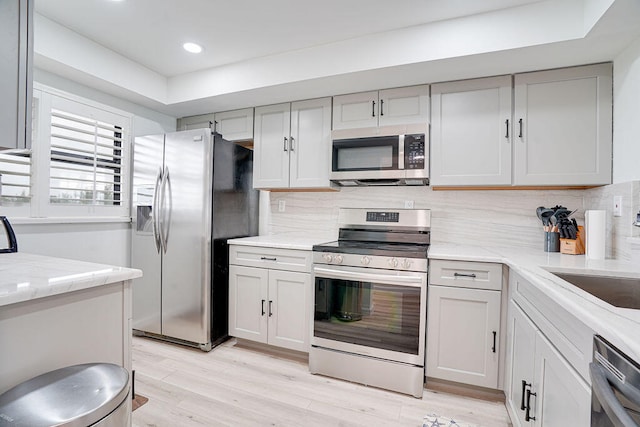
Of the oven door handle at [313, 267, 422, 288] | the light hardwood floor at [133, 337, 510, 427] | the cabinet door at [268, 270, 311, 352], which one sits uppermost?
the oven door handle at [313, 267, 422, 288]

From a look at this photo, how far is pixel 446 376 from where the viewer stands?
1.98 metres

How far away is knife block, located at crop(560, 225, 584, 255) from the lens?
6.51ft

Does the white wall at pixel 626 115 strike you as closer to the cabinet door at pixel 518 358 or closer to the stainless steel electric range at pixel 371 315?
the cabinet door at pixel 518 358

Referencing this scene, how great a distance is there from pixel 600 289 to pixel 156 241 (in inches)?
120

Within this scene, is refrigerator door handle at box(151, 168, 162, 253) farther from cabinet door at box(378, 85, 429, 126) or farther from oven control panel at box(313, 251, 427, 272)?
cabinet door at box(378, 85, 429, 126)

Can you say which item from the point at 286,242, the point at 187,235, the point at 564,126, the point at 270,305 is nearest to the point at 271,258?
the point at 286,242

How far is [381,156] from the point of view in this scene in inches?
94.5

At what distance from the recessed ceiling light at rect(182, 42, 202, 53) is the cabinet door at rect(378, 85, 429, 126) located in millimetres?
1460

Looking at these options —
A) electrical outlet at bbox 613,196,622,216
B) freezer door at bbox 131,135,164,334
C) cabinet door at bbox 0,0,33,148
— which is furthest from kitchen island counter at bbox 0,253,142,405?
electrical outlet at bbox 613,196,622,216

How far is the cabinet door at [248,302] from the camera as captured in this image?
250 centimetres

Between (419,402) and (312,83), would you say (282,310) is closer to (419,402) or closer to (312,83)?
(419,402)

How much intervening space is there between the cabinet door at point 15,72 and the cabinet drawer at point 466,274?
208 centimetres

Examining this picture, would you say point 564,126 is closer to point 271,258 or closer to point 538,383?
point 538,383

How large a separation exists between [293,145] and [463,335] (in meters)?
1.98
